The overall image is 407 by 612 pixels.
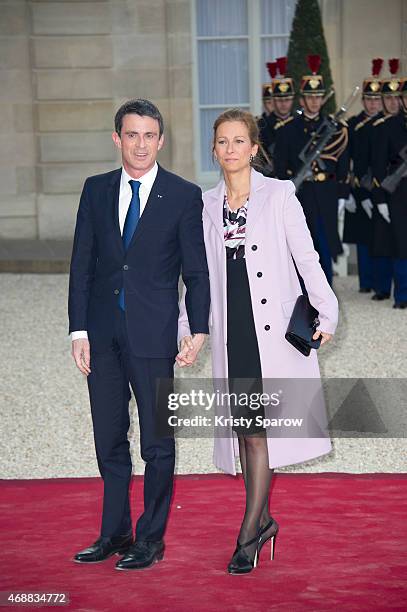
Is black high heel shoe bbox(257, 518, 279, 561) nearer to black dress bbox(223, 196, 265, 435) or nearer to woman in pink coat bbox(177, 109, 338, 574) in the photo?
woman in pink coat bbox(177, 109, 338, 574)

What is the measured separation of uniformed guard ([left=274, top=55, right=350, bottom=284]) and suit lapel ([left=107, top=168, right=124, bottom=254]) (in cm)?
643

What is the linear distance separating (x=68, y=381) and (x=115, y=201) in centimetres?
385

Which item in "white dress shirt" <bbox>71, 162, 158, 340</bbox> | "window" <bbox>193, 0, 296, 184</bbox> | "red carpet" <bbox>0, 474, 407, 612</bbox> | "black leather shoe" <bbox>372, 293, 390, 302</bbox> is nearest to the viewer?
"red carpet" <bbox>0, 474, 407, 612</bbox>

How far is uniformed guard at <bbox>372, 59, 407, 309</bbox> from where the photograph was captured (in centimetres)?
1088

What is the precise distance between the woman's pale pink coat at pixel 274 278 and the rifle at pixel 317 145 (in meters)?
6.41

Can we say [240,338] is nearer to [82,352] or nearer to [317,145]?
[82,352]

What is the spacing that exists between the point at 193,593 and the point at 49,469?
6.72 feet

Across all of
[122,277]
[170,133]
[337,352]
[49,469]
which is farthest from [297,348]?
[170,133]

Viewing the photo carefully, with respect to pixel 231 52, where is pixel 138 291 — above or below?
below

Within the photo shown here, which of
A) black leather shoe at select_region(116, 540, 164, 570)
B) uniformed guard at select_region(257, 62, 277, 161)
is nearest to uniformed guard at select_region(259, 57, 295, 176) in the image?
uniformed guard at select_region(257, 62, 277, 161)

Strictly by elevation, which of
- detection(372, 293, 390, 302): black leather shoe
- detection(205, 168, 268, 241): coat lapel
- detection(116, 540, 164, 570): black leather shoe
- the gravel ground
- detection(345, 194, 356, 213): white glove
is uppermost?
detection(205, 168, 268, 241): coat lapel

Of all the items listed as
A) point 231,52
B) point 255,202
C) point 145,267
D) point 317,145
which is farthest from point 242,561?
point 231,52

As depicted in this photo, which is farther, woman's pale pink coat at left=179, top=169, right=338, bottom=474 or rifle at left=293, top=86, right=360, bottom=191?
rifle at left=293, top=86, right=360, bottom=191

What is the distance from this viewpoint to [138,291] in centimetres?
443
